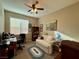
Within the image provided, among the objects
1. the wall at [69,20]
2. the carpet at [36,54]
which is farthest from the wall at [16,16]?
the wall at [69,20]

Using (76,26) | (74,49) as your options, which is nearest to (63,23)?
(76,26)

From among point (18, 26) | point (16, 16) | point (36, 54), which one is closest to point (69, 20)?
point (36, 54)

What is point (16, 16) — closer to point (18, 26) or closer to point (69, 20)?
point (18, 26)

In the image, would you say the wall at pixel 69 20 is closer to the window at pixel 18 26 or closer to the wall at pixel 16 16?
the wall at pixel 16 16

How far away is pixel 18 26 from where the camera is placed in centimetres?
730

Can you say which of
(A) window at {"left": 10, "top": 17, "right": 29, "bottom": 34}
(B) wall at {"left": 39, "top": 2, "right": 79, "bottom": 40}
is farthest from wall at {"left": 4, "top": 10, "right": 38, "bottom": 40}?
(B) wall at {"left": 39, "top": 2, "right": 79, "bottom": 40}

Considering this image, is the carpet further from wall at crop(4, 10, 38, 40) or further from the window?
the window

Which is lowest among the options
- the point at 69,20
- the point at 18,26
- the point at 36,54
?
the point at 36,54

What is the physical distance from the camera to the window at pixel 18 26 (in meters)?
6.74

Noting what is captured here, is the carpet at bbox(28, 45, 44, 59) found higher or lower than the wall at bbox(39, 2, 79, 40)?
lower

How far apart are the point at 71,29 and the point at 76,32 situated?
34 cm

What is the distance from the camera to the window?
6.74 metres

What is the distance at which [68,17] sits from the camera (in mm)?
4293

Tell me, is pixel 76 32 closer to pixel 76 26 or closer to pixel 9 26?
pixel 76 26
